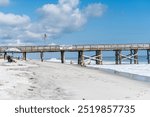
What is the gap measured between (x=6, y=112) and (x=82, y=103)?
2.56 meters

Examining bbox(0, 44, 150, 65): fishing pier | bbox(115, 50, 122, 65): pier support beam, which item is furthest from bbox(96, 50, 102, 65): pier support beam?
bbox(115, 50, 122, 65): pier support beam

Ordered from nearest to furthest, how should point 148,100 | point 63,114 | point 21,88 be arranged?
1. point 63,114
2. point 148,100
3. point 21,88

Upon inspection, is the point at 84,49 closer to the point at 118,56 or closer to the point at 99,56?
the point at 99,56

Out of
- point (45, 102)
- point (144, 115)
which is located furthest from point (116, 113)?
point (45, 102)

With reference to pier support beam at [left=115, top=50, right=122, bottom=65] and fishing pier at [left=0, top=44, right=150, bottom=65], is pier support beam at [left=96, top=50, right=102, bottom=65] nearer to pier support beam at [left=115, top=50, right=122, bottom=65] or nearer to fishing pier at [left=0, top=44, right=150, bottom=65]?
fishing pier at [left=0, top=44, right=150, bottom=65]

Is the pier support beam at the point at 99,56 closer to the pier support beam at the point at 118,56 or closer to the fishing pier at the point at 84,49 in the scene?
the fishing pier at the point at 84,49

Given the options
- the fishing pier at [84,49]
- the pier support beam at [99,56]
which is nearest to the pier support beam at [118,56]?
the fishing pier at [84,49]

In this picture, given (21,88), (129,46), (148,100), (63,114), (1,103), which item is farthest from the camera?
(129,46)

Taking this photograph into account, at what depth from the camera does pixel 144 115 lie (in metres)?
10.9

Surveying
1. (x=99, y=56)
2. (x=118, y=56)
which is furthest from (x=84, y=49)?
(x=118, y=56)

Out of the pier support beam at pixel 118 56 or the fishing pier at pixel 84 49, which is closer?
the fishing pier at pixel 84 49

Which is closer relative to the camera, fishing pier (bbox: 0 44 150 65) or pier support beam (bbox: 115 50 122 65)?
fishing pier (bbox: 0 44 150 65)

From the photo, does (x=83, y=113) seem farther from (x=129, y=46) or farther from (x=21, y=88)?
(x=129, y=46)

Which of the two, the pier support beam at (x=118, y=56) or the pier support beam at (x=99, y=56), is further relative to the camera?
the pier support beam at (x=118, y=56)
